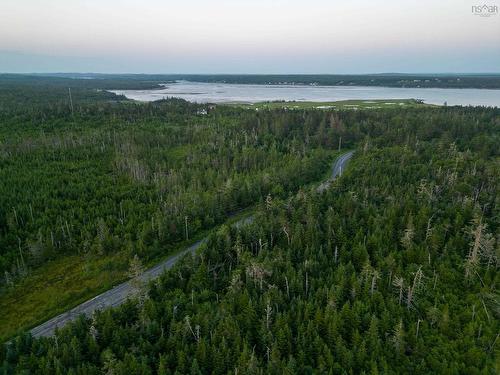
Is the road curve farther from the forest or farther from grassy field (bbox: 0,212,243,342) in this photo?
the forest

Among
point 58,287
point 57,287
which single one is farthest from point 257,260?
point 57,287

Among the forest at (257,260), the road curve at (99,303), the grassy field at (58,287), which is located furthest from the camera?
the grassy field at (58,287)

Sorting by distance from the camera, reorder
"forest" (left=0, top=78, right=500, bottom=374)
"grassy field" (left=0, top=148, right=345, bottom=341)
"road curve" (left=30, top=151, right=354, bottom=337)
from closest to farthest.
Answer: "forest" (left=0, top=78, right=500, bottom=374)
"road curve" (left=30, top=151, right=354, bottom=337)
"grassy field" (left=0, top=148, right=345, bottom=341)

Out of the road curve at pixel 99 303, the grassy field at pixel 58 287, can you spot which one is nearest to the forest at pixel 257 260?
the grassy field at pixel 58 287

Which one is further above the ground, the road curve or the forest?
the forest

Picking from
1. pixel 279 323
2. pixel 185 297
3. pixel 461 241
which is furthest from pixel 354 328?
pixel 461 241

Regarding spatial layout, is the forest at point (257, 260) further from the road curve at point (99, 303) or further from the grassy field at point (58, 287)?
the road curve at point (99, 303)

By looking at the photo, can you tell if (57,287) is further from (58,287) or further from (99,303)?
(99,303)

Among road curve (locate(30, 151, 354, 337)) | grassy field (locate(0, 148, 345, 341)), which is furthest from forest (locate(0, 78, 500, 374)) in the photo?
road curve (locate(30, 151, 354, 337))

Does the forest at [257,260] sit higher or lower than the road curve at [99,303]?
higher
